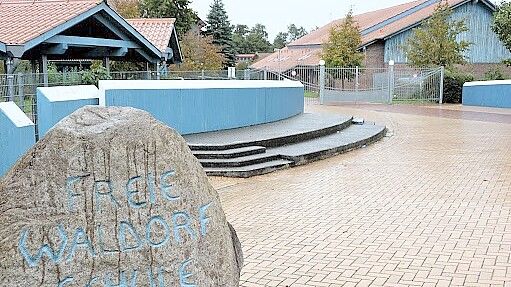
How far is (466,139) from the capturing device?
15695mm

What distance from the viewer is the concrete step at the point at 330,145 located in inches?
470

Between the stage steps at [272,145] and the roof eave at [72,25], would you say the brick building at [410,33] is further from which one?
the stage steps at [272,145]

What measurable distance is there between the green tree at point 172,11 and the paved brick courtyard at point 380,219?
2844 cm

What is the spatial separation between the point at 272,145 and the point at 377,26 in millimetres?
31586

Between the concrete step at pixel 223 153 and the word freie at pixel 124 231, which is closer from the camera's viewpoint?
the word freie at pixel 124 231

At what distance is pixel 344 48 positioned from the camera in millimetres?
35375

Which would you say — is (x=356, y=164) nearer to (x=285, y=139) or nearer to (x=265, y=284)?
(x=285, y=139)

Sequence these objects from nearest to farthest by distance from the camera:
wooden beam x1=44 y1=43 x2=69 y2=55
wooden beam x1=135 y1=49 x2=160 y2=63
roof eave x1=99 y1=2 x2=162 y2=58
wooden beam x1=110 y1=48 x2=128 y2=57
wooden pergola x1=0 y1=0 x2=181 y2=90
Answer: wooden pergola x1=0 y1=0 x2=181 y2=90 < wooden beam x1=44 y1=43 x2=69 y2=55 < roof eave x1=99 y1=2 x2=162 y2=58 < wooden beam x1=110 y1=48 x2=128 y2=57 < wooden beam x1=135 y1=49 x2=160 y2=63

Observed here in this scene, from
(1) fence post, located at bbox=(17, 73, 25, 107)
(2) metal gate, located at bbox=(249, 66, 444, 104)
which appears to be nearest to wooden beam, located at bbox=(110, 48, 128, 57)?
(1) fence post, located at bbox=(17, 73, 25, 107)

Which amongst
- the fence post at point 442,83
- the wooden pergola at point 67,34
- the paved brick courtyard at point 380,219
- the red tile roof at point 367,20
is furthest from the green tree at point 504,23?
the paved brick courtyard at point 380,219

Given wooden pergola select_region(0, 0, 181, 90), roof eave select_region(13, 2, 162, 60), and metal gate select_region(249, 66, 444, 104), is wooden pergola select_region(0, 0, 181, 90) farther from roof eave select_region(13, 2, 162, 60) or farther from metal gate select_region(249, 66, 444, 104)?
metal gate select_region(249, 66, 444, 104)

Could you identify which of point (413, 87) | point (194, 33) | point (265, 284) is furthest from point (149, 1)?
point (265, 284)

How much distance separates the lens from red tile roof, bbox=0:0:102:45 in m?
14.9

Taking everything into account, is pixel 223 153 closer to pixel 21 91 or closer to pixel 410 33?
pixel 21 91
